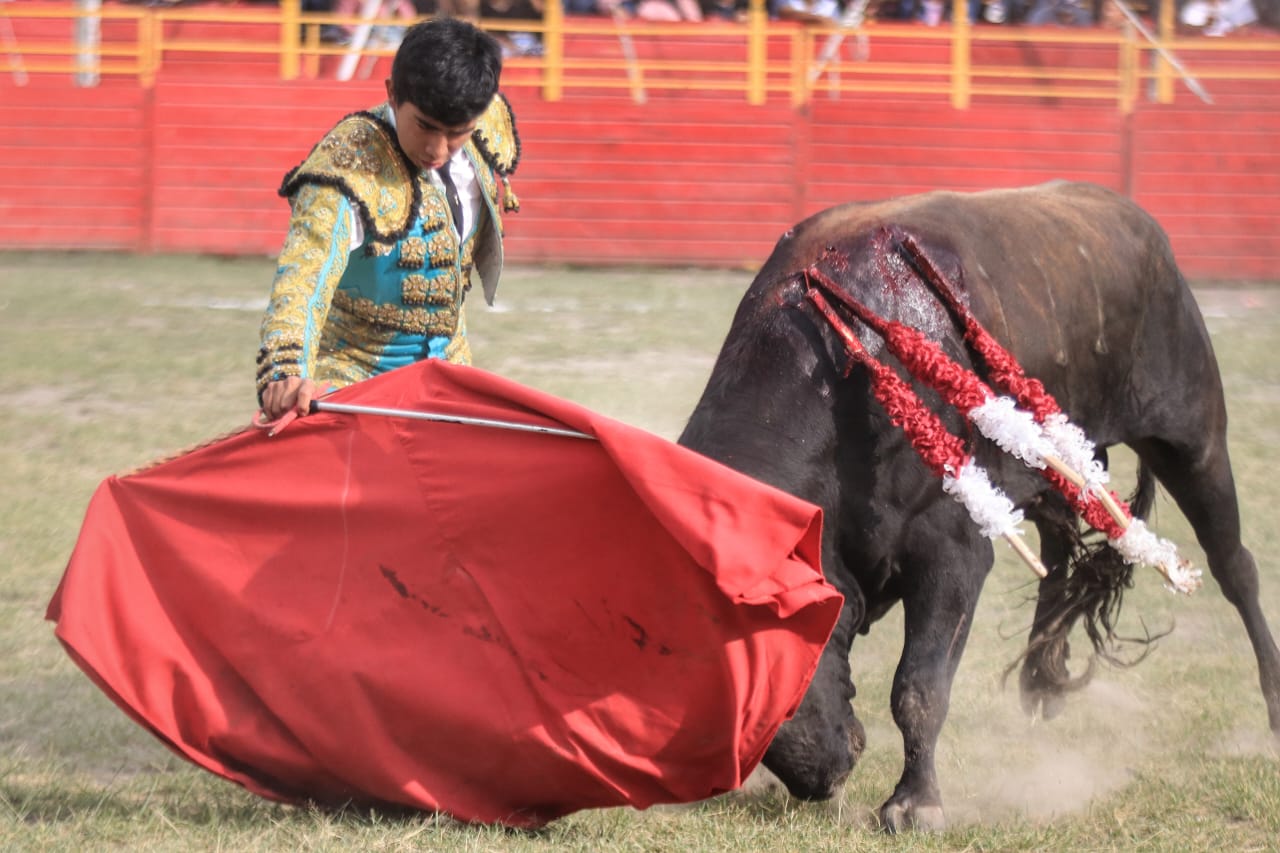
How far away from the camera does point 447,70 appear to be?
282 centimetres

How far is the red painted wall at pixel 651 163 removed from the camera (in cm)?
1252

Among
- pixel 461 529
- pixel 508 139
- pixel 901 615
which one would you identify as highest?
pixel 508 139

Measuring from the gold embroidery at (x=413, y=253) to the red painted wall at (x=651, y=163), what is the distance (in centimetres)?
939

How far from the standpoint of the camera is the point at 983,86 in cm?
1399

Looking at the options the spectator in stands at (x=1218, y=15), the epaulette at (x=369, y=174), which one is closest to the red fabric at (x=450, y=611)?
the epaulette at (x=369, y=174)

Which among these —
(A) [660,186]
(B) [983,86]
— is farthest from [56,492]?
(B) [983,86]

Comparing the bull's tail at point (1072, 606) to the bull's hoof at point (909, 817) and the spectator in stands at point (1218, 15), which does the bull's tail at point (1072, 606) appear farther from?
the spectator in stands at point (1218, 15)

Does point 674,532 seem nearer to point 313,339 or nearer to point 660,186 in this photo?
point 313,339

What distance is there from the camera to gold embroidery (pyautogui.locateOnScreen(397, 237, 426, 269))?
124 inches

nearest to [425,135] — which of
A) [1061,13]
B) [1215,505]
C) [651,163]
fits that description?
[1215,505]

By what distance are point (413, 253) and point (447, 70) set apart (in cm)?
45

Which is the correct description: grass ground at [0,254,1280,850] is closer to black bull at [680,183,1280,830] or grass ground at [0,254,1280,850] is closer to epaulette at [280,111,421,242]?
black bull at [680,183,1280,830]

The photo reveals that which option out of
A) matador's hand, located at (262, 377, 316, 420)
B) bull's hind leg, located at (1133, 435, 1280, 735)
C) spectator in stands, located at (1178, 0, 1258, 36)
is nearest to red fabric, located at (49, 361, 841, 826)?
matador's hand, located at (262, 377, 316, 420)

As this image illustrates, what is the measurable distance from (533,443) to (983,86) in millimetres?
11838
